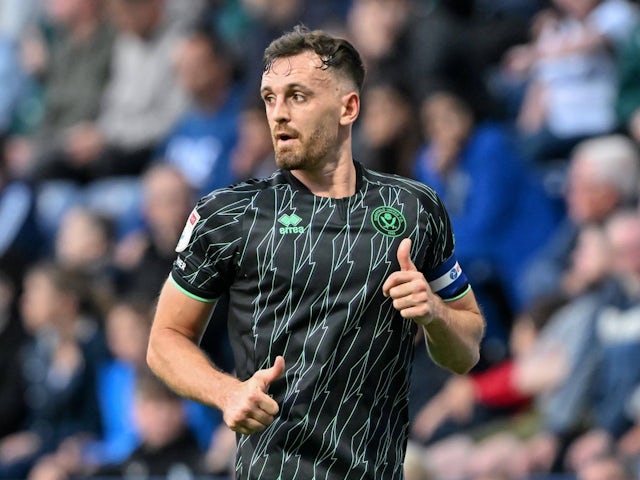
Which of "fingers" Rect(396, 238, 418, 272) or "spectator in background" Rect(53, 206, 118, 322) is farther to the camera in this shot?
"spectator in background" Rect(53, 206, 118, 322)

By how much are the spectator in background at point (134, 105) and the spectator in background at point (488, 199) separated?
3.16 m

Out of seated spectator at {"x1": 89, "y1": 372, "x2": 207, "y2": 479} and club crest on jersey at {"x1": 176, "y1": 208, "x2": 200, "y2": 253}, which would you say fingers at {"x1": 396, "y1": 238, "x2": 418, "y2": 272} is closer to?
club crest on jersey at {"x1": 176, "y1": 208, "x2": 200, "y2": 253}

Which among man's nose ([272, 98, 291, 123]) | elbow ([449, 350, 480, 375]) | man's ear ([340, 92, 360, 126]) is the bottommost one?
elbow ([449, 350, 480, 375])

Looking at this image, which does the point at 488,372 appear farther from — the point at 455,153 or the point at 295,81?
the point at 295,81

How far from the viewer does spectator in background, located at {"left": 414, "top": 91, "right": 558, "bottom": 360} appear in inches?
362

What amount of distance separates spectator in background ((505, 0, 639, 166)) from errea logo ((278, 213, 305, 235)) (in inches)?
207

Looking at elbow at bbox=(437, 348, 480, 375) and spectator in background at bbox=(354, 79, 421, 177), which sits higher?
spectator in background at bbox=(354, 79, 421, 177)

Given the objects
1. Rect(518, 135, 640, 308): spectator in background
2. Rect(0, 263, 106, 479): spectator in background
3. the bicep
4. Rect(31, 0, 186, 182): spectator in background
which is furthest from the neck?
Rect(31, 0, 186, 182): spectator in background

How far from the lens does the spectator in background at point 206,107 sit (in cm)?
1095

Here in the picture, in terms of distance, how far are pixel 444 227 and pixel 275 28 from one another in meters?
6.56

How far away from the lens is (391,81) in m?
9.81

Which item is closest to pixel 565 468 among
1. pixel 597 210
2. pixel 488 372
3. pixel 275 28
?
pixel 488 372

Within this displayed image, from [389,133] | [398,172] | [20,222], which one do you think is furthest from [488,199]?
[20,222]

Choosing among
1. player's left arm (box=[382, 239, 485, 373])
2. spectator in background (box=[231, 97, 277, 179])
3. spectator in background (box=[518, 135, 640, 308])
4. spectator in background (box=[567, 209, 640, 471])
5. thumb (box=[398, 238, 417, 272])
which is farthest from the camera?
spectator in background (box=[231, 97, 277, 179])
